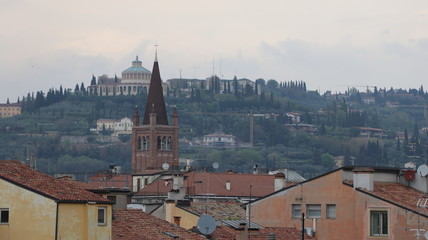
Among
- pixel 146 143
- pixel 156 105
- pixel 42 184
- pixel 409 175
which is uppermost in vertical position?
pixel 156 105

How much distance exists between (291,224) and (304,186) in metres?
1.15

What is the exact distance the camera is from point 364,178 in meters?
37.8

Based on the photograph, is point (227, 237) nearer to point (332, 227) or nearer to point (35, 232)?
point (332, 227)

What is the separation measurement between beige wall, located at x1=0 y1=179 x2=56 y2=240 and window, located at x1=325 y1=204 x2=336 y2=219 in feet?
40.2

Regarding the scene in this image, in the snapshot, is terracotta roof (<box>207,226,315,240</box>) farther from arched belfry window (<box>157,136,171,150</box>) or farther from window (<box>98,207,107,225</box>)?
arched belfry window (<box>157,136,171,150</box>)

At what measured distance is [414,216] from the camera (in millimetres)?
36625

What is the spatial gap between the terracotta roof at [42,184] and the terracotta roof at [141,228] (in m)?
1.90

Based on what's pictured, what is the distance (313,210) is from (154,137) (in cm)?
13563

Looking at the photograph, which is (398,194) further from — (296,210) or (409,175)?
(296,210)

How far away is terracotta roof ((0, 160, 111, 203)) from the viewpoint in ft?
92.3

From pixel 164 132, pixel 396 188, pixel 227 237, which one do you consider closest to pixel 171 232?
pixel 227 237

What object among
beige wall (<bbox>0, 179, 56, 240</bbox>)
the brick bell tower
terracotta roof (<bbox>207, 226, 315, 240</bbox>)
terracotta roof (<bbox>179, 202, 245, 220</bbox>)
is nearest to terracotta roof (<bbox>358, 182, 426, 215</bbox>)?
terracotta roof (<bbox>207, 226, 315, 240</bbox>)

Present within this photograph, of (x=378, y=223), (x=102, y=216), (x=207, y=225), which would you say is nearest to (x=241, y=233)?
(x=207, y=225)

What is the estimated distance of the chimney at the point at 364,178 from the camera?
37.8 metres
